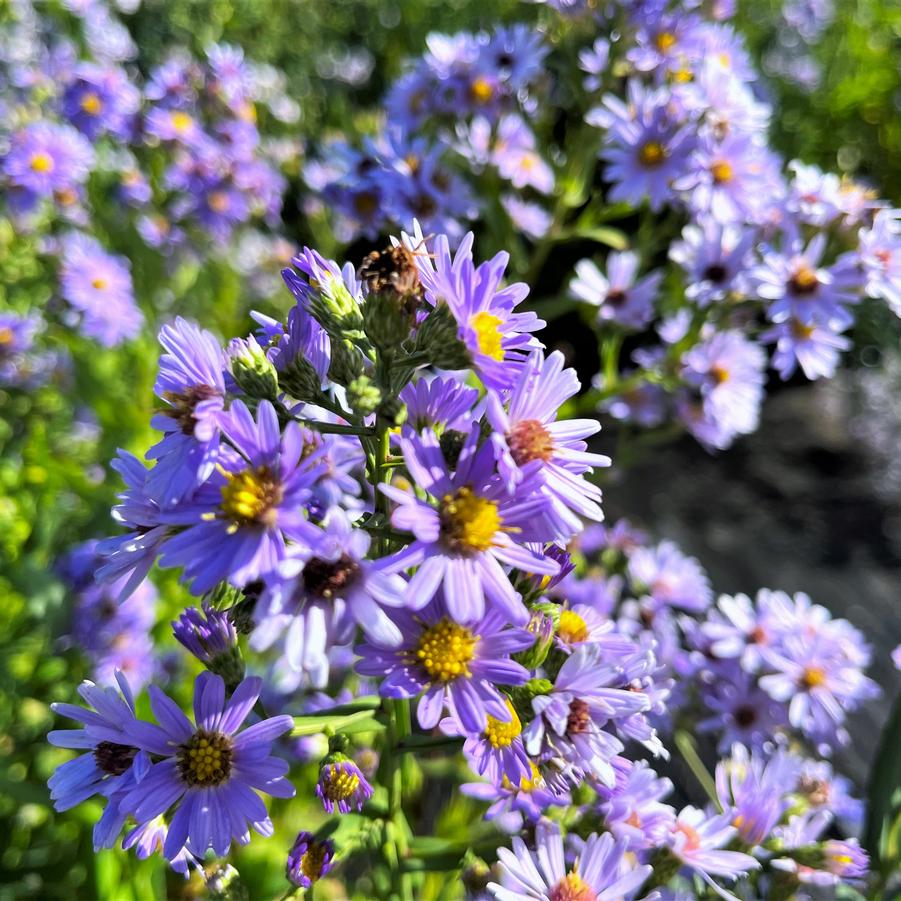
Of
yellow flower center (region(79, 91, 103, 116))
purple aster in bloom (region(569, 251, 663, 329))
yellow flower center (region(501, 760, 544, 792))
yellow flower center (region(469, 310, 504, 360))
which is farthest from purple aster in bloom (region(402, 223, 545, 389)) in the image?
yellow flower center (region(79, 91, 103, 116))

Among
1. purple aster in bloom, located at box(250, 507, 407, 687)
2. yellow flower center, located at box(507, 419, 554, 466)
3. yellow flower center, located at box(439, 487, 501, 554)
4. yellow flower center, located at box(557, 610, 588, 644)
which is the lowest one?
yellow flower center, located at box(557, 610, 588, 644)

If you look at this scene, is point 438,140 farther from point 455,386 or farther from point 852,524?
point 852,524

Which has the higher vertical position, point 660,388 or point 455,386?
point 455,386

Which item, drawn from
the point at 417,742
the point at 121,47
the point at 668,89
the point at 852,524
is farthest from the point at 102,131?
the point at 852,524

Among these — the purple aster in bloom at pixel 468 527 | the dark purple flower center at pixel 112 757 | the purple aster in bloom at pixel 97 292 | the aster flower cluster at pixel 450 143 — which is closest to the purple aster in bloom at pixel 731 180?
the aster flower cluster at pixel 450 143

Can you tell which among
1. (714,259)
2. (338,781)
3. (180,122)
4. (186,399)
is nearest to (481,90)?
(714,259)

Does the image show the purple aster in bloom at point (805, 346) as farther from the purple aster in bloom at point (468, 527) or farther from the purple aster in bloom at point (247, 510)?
the purple aster in bloom at point (247, 510)

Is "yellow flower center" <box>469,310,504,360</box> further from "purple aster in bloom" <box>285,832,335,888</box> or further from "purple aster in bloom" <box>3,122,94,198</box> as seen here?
"purple aster in bloom" <box>3,122,94,198</box>
